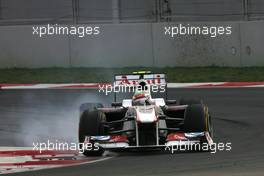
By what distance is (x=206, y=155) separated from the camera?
988cm

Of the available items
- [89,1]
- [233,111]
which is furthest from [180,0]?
[233,111]

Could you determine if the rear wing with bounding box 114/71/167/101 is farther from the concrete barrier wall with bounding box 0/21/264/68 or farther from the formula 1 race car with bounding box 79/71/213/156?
the concrete barrier wall with bounding box 0/21/264/68

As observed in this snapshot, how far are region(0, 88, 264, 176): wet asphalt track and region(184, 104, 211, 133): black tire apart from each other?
483mm

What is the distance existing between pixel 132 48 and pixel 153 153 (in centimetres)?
1418

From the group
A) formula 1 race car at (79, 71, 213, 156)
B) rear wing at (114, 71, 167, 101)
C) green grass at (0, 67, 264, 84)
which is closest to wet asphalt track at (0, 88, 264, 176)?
formula 1 race car at (79, 71, 213, 156)

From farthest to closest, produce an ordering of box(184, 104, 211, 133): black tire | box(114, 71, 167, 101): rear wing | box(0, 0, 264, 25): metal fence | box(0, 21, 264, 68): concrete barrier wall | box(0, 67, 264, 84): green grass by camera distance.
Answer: box(0, 0, 264, 25): metal fence
box(0, 21, 264, 68): concrete barrier wall
box(0, 67, 264, 84): green grass
box(114, 71, 167, 101): rear wing
box(184, 104, 211, 133): black tire

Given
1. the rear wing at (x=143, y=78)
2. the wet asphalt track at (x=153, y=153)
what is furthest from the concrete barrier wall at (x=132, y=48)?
the rear wing at (x=143, y=78)

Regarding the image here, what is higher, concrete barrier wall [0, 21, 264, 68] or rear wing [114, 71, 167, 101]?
concrete barrier wall [0, 21, 264, 68]

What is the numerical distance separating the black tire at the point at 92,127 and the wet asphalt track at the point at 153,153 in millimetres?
426

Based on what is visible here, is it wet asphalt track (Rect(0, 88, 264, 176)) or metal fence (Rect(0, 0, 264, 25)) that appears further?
metal fence (Rect(0, 0, 264, 25))

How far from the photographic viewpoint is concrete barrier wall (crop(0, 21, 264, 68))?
23891mm

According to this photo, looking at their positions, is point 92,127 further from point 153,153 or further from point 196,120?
point 196,120

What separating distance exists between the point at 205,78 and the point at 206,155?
12378 mm

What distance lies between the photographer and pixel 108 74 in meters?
23.4
